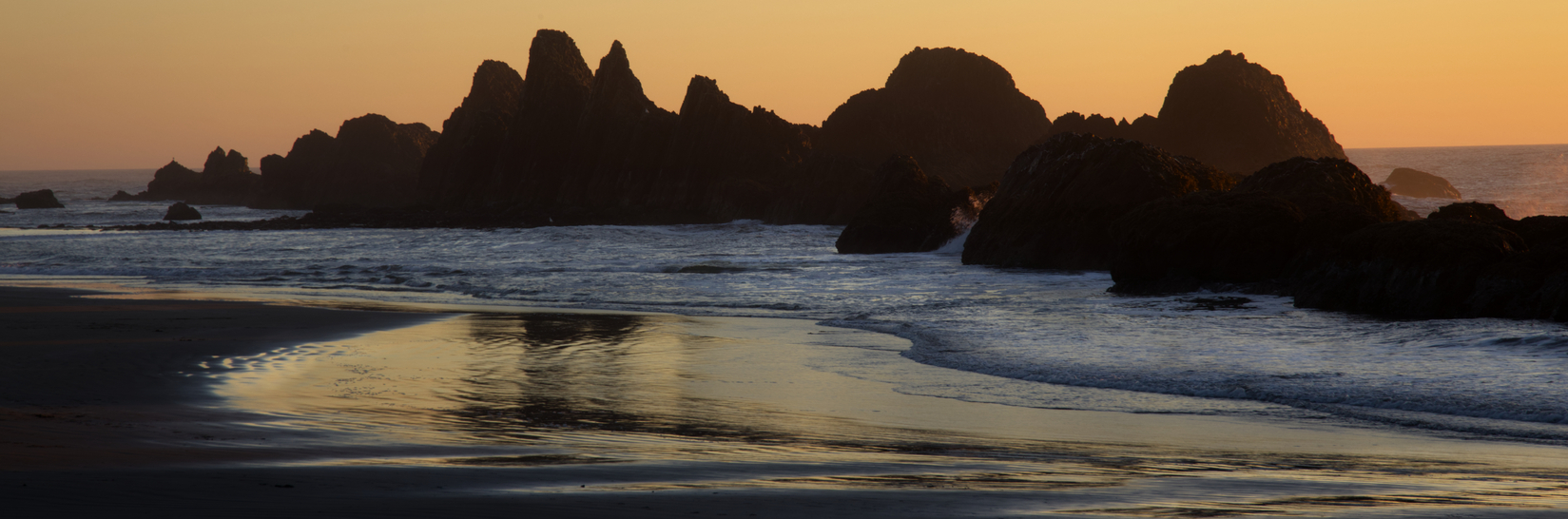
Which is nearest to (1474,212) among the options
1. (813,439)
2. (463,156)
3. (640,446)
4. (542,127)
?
(813,439)

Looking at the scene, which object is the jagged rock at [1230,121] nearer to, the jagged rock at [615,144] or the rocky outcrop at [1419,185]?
the rocky outcrop at [1419,185]

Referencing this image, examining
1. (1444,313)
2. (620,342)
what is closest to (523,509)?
(620,342)

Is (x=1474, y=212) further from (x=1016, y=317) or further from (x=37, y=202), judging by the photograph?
Result: (x=37, y=202)

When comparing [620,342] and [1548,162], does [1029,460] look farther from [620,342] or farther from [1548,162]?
[1548,162]

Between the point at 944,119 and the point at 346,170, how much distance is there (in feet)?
192

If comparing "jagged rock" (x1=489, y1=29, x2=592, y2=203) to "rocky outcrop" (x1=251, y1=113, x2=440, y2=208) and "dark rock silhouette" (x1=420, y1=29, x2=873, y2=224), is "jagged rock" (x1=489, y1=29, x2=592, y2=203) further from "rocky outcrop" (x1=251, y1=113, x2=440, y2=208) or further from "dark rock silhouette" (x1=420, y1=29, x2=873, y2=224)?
"rocky outcrop" (x1=251, y1=113, x2=440, y2=208)

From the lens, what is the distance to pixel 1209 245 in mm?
17312

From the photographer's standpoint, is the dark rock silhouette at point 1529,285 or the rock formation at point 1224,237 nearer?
the dark rock silhouette at point 1529,285

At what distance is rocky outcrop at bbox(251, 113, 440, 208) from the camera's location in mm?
95000

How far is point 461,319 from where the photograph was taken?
1433 centimetres

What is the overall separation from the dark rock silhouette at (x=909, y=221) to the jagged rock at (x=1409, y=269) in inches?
671

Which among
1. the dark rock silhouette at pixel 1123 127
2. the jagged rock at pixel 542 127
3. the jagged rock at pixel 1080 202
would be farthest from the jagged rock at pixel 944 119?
the jagged rock at pixel 1080 202

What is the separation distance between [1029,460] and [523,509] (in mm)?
2797

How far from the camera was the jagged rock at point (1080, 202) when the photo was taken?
2306 cm
